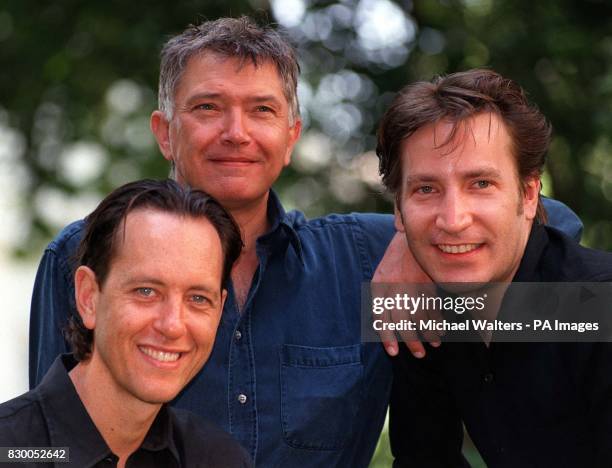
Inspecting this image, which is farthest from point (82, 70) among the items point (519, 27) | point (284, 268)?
point (284, 268)

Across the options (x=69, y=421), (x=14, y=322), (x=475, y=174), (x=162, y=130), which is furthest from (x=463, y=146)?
(x=14, y=322)

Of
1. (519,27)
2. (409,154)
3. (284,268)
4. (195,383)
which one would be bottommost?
(195,383)

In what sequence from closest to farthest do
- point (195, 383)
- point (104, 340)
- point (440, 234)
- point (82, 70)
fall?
point (104, 340)
point (440, 234)
point (195, 383)
point (82, 70)

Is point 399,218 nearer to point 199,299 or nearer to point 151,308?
point 199,299

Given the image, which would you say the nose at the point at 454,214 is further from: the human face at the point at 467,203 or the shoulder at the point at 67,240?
the shoulder at the point at 67,240

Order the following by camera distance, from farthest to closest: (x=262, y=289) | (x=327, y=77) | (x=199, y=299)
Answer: (x=327, y=77)
(x=262, y=289)
(x=199, y=299)

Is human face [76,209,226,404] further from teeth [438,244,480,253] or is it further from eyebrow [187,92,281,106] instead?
eyebrow [187,92,281,106]

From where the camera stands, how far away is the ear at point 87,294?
303 centimetres

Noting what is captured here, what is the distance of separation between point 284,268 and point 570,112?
2.51 meters

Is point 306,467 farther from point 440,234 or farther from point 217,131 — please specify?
point 217,131

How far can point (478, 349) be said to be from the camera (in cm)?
341

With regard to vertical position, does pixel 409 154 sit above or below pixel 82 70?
below

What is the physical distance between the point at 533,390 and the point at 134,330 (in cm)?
126

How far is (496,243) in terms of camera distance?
3.27 m
